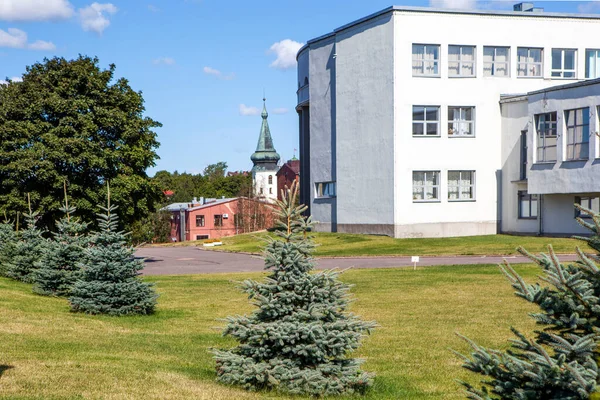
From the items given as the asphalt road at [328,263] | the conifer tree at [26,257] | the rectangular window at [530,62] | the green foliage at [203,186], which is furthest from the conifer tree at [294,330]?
the green foliage at [203,186]

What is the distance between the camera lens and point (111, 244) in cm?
1680

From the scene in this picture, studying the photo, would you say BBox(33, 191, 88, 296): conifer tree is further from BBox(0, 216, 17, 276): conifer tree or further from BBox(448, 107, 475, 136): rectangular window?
BBox(448, 107, 475, 136): rectangular window

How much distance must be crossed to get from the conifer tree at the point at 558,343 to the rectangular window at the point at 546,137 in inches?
1421

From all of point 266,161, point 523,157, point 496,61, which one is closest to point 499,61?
point 496,61

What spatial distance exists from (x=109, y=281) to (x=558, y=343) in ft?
44.3

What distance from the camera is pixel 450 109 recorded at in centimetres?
4509

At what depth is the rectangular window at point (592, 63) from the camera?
153 feet

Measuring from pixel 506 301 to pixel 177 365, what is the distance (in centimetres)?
1086

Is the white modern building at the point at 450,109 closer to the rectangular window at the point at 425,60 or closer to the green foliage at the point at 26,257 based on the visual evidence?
the rectangular window at the point at 425,60

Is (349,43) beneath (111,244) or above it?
above

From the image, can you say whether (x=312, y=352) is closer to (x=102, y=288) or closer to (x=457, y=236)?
(x=102, y=288)

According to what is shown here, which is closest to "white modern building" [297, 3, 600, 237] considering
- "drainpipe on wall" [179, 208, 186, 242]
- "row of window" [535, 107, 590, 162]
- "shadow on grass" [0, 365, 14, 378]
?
"row of window" [535, 107, 590, 162]

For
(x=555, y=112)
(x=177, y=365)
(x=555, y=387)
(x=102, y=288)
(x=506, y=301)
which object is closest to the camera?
(x=555, y=387)

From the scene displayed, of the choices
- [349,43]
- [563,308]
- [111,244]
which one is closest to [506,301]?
[111,244]
